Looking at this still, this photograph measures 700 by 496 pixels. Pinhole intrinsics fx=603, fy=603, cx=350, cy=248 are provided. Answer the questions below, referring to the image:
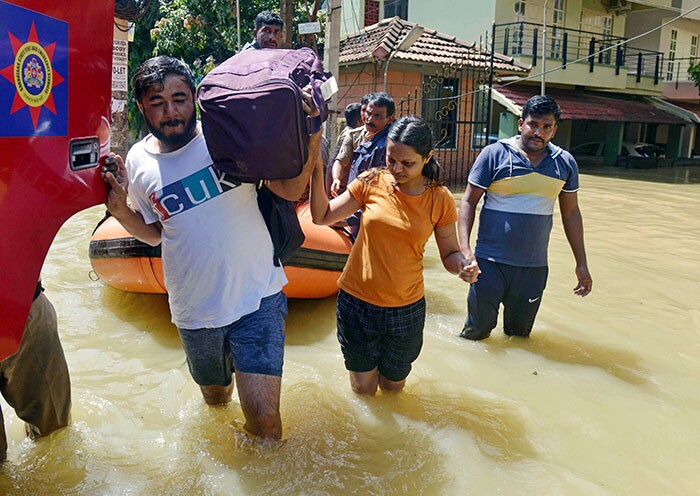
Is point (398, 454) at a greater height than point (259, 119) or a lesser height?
lesser

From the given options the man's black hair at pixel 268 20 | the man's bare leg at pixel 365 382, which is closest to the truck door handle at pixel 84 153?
the man's bare leg at pixel 365 382

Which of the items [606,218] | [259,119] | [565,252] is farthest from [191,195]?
[606,218]

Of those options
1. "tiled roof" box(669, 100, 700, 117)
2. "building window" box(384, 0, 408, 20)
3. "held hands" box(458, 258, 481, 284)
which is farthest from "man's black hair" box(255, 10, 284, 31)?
"tiled roof" box(669, 100, 700, 117)

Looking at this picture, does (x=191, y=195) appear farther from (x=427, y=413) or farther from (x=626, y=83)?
(x=626, y=83)

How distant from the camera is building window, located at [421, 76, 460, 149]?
39.9 feet

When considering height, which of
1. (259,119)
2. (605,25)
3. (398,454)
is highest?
(605,25)

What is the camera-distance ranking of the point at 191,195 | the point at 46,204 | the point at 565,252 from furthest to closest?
the point at 565,252
the point at 191,195
the point at 46,204

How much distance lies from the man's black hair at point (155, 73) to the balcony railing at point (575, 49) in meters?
13.5

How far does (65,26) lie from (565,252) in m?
6.70

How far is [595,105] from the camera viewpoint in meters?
18.1

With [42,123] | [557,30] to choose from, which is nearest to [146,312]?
[42,123]

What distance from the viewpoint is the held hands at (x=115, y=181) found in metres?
2.01

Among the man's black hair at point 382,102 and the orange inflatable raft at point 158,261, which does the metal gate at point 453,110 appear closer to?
the man's black hair at point 382,102

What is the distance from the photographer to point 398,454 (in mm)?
2963
